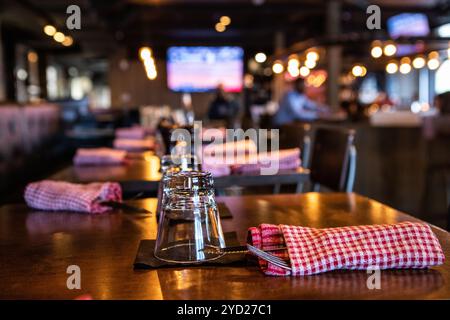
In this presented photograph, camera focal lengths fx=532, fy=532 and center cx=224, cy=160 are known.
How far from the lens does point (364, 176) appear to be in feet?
17.5

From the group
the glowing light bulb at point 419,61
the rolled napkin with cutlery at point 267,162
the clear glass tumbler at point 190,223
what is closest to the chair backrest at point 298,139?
the rolled napkin with cutlery at point 267,162

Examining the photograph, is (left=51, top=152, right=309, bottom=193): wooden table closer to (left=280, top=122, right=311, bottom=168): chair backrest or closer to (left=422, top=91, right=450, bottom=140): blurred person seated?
(left=280, top=122, right=311, bottom=168): chair backrest

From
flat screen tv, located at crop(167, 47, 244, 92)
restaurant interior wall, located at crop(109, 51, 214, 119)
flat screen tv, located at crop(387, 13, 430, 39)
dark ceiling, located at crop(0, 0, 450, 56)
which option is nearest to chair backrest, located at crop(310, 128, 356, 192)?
dark ceiling, located at crop(0, 0, 450, 56)

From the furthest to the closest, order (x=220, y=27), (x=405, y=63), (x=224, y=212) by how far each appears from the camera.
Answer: (x=220, y=27), (x=405, y=63), (x=224, y=212)

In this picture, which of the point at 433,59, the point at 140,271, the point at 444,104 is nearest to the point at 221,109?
the point at 433,59

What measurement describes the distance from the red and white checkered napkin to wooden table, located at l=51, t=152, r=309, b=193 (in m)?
0.44

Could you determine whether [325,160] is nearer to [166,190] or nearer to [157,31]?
[166,190]

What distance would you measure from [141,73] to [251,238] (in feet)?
42.2

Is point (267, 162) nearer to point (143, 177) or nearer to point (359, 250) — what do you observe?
Result: point (143, 177)

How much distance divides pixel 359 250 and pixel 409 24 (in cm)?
1004

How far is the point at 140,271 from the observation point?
97 cm

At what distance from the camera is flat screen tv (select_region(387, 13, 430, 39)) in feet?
32.3

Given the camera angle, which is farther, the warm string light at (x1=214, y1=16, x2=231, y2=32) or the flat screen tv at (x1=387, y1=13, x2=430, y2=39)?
the warm string light at (x1=214, y1=16, x2=231, y2=32)
